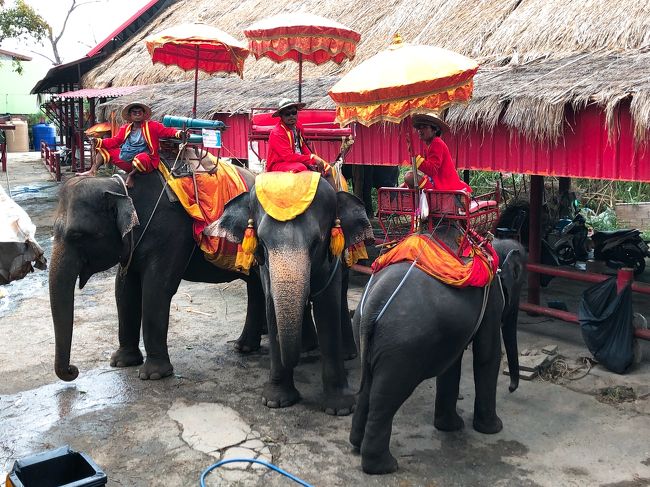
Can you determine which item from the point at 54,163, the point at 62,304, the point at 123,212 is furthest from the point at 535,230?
the point at 54,163

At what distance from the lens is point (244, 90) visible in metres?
11.2

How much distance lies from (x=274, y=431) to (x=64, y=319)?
191 cm

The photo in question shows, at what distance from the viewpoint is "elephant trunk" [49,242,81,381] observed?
579 centimetres

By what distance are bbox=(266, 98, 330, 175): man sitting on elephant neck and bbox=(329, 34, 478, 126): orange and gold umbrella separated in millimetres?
1088

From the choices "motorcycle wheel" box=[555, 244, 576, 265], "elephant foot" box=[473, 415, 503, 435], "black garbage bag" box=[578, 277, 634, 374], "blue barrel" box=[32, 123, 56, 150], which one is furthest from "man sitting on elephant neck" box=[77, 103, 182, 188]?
"blue barrel" box=[32, 123, 56, 150]

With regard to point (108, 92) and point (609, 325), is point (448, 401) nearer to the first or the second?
point (609, 325)

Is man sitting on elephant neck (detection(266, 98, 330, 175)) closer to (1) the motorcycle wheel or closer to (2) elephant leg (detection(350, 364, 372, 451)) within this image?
(2) elephant leg (detection(350, 364, 372, 451))

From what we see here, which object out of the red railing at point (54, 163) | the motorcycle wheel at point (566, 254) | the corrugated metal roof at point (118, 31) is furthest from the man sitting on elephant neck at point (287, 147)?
the red railing at point (54, 163)

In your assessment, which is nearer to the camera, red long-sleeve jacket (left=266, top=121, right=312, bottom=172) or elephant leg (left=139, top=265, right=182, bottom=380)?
red long-sleeve jacket (left=266, top=121, right=312, bottom=172)

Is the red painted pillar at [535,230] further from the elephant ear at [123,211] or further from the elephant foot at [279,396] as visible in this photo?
the elephant ear at [123,211]

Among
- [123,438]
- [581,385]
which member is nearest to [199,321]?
[123,438]

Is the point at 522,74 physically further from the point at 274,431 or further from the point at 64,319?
the point at 64,319

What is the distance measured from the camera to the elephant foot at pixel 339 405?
572 centimetres

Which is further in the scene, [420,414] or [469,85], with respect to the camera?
[420,414]
